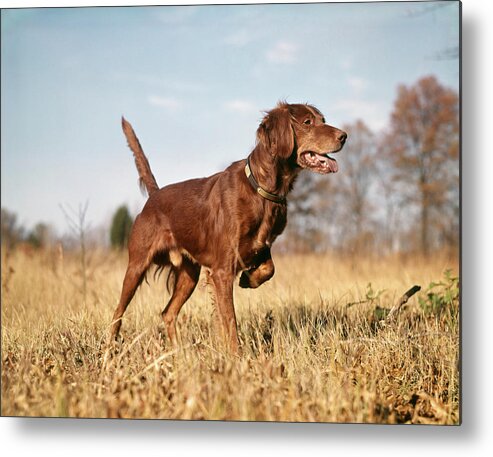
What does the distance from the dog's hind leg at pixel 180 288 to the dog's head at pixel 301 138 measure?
116 centimetres

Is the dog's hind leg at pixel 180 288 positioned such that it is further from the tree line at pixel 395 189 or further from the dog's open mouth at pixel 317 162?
the tree line at pixel 395 189

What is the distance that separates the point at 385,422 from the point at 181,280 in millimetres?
1777

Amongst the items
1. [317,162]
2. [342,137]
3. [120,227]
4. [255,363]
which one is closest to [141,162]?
[317,162]

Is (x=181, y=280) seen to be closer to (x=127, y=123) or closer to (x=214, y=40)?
(x=127, y=123)

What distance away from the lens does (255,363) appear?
370 cm

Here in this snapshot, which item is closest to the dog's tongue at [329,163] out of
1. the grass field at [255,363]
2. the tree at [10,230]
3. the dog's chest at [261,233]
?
Answer: the dog's chest at [261,233]

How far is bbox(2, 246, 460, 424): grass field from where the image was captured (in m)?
3.60

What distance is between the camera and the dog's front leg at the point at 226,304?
3949 millimetres

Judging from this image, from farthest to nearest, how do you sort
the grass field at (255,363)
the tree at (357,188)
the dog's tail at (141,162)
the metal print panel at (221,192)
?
the tree at (357,188) < the dog's tail at (141,162) < the metal print panel at (221,192) < the grass field at (255,363)

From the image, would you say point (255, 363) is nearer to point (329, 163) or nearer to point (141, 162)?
point (329, 163)

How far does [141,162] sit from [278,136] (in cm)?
120

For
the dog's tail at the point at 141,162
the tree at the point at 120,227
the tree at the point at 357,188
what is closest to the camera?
the dog's tail at the point at 141,162

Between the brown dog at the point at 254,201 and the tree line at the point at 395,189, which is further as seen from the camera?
the tree line at the point at 395,189

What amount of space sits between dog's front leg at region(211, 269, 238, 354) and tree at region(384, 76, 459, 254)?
1.39 meters
